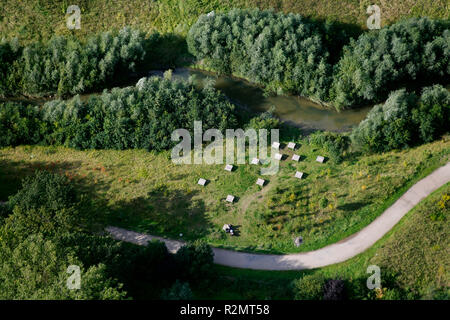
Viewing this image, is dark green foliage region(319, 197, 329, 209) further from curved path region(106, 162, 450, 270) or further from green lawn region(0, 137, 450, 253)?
curved path region(106, 162, 450, 270)

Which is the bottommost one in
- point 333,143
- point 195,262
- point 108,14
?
point 195,262

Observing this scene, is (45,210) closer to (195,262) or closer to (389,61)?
(195,262)

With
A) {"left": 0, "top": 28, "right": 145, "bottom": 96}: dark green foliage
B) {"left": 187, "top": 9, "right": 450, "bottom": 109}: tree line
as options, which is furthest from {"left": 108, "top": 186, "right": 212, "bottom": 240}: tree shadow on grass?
{"left": 187, "top": 9, "right": 450, "bottom": 109}: tree line

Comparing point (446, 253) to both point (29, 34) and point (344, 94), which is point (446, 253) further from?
point (29, 34)

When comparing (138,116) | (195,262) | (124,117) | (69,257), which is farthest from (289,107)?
(69,257)

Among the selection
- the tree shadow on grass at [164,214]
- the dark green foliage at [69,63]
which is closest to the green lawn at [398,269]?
the tree shadow on grass at [164,214]

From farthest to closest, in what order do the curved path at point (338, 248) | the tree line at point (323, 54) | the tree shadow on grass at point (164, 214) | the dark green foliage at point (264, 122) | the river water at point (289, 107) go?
1. the river water at point (289, 107)
2. the tree line at point (323, 54)
3. the dark green foliage at point (264, 122)
4. the tree shadow on grass at point (164, 214)
5. the curved path at point (338, 248)

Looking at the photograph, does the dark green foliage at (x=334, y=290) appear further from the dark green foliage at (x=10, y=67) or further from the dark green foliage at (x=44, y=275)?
→ the dark green foliage at (x=10, y=67)
